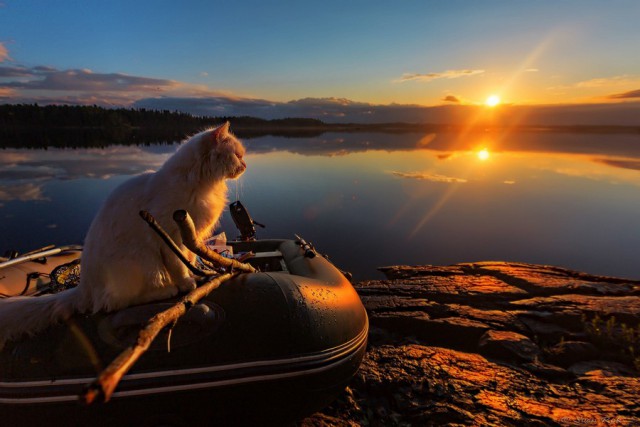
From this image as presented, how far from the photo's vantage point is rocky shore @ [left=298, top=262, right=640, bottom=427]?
3.99 metres

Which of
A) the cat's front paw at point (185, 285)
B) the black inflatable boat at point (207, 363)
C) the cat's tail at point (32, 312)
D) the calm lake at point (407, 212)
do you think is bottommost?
the calm lake at point (407, 212)

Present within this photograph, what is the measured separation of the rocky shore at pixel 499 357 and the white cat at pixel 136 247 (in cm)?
248

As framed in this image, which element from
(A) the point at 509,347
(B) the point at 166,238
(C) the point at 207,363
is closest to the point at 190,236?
(B) the point at 166,238

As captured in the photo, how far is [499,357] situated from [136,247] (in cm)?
515

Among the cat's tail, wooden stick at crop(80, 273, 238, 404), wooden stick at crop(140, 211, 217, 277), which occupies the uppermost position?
wooden stick at crop(140, 211, 217, 277)

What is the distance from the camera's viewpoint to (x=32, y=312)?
271cm

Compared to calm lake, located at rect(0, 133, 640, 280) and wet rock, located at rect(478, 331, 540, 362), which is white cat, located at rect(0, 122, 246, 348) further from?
calm lake, located at rect(0, 133, 640, 280)

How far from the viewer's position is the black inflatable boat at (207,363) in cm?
268

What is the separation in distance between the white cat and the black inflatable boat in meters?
0.13

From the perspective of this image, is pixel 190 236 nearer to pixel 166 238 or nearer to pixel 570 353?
pixel 166 238

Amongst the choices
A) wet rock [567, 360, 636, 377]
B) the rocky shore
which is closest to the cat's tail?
the rocky shore

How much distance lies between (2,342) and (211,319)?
1.54 metres

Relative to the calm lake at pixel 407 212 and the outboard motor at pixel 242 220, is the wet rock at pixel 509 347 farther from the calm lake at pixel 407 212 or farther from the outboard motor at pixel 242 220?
the calm lake at pixel 407 212

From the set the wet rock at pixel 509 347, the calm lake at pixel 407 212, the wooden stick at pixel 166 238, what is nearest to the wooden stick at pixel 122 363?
the wooden stick at pixel 166 238
